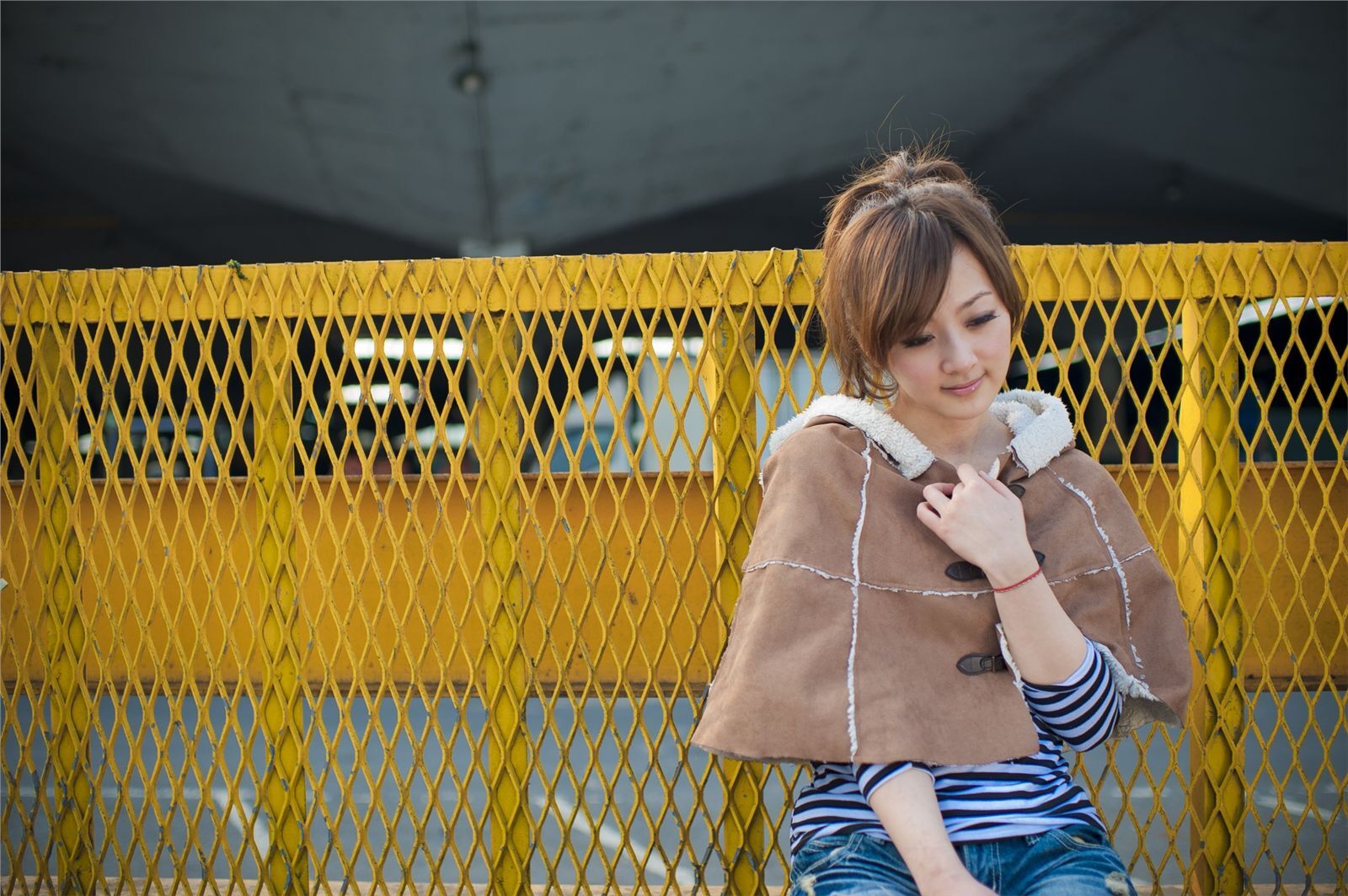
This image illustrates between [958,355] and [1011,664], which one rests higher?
[958,355]

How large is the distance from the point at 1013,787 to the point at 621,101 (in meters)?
→ 7.39

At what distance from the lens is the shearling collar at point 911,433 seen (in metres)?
1.18

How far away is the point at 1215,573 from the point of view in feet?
5.92

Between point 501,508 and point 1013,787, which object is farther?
point 501,508

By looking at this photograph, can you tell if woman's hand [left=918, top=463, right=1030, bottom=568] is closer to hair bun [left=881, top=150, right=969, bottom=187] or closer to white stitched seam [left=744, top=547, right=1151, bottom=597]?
white stitched seam [left=744, top=547, right=1151, bottom=597]

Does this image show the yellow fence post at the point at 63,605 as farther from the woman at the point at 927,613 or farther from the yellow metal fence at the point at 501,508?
the woman at the point at 927,613

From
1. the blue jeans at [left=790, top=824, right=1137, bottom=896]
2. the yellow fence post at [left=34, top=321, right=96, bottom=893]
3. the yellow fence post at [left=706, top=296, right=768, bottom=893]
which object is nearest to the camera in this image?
the blue jeans at [left=790, top=824, right=1137, bottom=896]

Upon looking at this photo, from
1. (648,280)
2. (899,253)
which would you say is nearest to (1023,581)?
(899,253)

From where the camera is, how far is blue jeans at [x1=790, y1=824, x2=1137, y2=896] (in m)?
1.05

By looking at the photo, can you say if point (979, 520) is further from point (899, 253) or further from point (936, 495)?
point (899, 253)

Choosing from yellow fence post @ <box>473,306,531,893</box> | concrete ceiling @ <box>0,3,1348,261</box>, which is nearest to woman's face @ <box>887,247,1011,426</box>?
yellow fence post @ <box>473,306,531,893</box>

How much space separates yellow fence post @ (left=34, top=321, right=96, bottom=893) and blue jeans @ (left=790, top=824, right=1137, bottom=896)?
1.44m

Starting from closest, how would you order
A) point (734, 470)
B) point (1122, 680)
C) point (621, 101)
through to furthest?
point (1122, 680)
point (734, 470)
point (621, 101)

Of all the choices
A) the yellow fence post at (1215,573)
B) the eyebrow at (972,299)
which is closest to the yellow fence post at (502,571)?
the eyebrow at (972,299)
